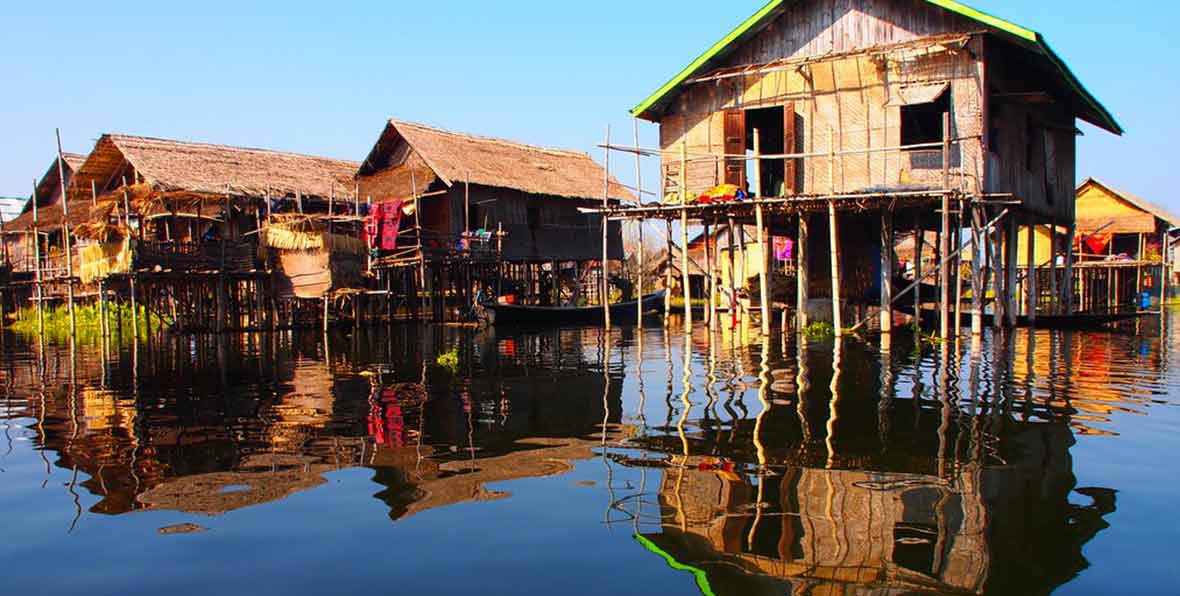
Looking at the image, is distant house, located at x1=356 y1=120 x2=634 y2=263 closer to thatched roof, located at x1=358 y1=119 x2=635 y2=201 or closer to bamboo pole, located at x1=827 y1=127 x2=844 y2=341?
thatched roof, located at x1=358 y1=119 x2=635 y2=201

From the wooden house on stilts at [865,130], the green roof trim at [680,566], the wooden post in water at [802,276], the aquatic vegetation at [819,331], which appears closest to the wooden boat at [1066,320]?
the wooden house on stilts at [865,130]

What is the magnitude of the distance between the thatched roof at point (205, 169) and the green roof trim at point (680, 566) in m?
20.5

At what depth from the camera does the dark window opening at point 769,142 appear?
18844 millimetres

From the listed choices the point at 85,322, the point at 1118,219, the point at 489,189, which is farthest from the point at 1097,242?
the point at 85,322

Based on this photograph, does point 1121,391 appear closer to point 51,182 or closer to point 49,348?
point 49,348

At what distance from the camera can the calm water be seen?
4344mm

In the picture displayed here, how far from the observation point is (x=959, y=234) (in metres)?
15.9

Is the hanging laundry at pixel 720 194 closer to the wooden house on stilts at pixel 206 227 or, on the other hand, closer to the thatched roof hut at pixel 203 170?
the wooden house on stilts at pixel 206 227

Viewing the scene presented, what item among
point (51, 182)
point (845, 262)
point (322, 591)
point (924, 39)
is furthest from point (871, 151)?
point (51, 182)

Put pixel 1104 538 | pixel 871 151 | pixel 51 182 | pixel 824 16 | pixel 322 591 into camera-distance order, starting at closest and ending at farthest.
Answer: pixel 322 591, pixel 1104 538, pixel 871 151, pixel 824 16, pixel 51 182

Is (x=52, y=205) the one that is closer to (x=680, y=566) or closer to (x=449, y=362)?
(x=449, y=362)

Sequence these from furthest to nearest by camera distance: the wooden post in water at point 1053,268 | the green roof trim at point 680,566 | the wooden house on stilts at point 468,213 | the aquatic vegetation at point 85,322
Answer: the wooden house on stilts at point 468,213 < the aquatic vegetation at point 85,322 < the wooden post in water at point 1053,268 < the green roof trim at point 680,566

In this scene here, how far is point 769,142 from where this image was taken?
811 inches

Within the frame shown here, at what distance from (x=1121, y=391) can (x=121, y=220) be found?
23184mm
